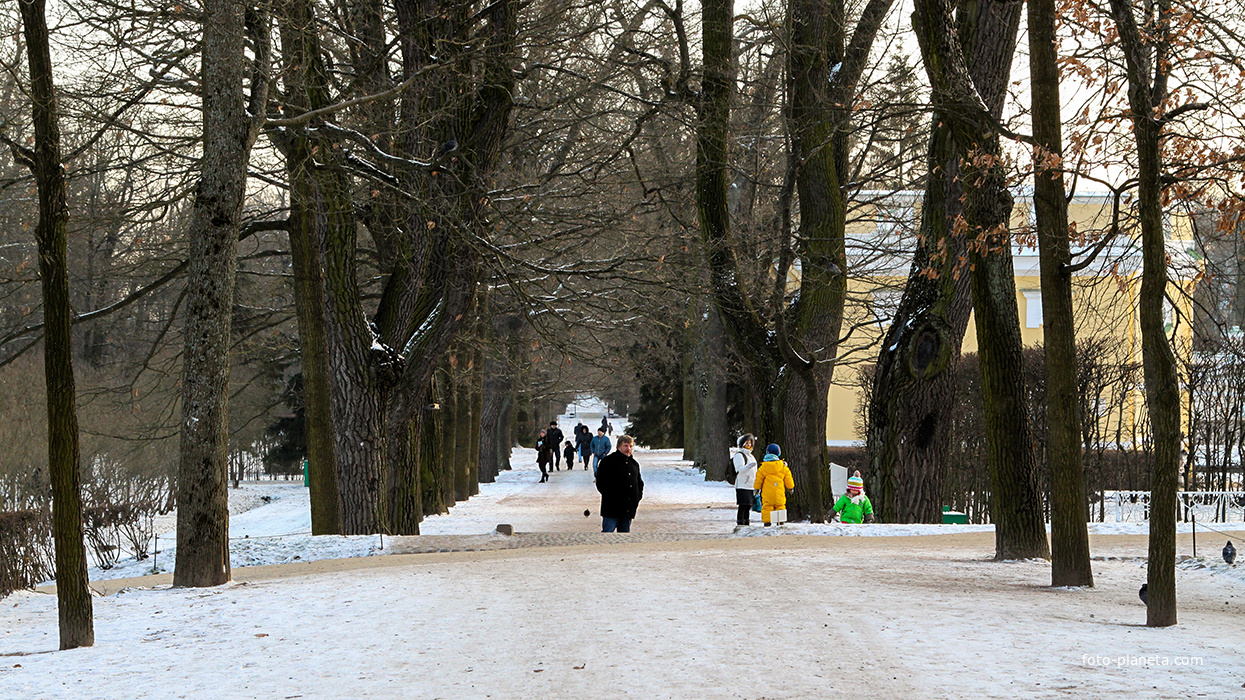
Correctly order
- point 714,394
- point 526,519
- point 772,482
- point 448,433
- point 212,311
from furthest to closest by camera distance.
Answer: point 714,394
point 448,433
point 526,519
point 772,482
point 212,311

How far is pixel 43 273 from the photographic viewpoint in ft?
23.8

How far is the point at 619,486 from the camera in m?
15.9

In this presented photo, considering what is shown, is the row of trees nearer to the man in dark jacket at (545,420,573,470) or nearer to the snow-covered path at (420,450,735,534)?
the snow-covered path at (420,450,735,534)

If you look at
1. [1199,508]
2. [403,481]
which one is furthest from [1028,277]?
[403,481]

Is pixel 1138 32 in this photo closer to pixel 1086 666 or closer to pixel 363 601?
pixel 1086 666

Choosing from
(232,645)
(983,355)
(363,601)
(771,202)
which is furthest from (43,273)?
(771,202)

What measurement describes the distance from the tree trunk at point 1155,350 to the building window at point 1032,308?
34.0 m

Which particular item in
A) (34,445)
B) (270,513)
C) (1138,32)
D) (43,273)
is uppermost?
(1138,32)

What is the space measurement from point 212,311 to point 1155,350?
702 centimetres

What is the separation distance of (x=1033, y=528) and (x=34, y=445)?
1860 cm

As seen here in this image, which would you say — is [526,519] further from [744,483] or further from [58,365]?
[58,365]

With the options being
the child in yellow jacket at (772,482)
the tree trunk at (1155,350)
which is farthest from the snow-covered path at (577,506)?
the tree trunk at (1155,350)

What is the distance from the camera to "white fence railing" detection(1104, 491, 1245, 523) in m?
18.7

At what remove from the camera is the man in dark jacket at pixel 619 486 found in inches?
614
